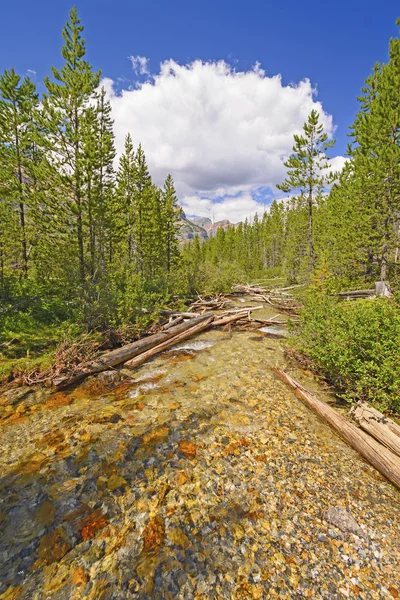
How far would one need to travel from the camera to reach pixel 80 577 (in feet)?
10.2

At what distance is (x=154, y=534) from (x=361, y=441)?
4157 millimetres

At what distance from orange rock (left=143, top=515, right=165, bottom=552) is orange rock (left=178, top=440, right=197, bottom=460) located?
1268 millimetres

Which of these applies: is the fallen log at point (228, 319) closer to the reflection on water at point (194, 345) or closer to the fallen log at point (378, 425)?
the reflection on water at point (194, 345)

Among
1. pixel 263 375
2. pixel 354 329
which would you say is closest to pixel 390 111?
pixel 354 329

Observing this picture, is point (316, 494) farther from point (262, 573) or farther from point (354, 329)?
point (354, 329)

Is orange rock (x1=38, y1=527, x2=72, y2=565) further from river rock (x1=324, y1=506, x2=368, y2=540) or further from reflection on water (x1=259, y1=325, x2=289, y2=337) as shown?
reflection on water (x1=259, y1=325, x2=289, y2=337)

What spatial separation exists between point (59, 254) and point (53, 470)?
14.0m

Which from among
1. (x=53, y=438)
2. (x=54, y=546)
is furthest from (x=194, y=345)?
(x=54, y=546)

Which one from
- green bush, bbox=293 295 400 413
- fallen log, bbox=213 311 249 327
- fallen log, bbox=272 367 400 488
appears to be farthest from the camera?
fallen log, bbox=213 311 249 327

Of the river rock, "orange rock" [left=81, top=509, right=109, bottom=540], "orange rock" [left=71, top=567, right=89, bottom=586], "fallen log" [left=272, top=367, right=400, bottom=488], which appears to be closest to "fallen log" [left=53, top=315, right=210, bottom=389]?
"orange rock" [left=81, top=509, right=109, bottom=540]

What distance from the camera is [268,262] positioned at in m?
80.6

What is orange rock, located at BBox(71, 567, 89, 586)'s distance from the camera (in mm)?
3066

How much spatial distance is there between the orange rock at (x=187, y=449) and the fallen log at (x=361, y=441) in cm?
324

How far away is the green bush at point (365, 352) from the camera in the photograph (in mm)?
5539
